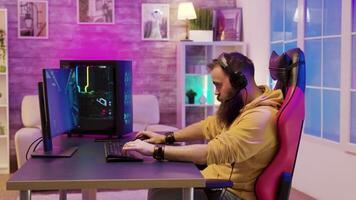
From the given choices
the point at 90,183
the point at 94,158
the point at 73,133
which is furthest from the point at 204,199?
the point at 73,133

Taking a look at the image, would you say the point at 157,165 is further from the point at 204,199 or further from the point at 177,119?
the point at 177,119

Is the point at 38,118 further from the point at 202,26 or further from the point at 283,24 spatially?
the point at 283,24

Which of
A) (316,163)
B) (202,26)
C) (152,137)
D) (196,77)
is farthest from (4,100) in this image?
(152,137)

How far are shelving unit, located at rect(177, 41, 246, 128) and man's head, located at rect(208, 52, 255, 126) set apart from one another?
391 centimetres

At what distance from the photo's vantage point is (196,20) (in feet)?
21.9

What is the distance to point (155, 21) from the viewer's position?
263 inches

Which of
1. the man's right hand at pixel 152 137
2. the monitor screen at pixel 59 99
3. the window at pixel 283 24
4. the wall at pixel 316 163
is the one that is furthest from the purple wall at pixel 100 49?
the man's right hand at pixel 152 137

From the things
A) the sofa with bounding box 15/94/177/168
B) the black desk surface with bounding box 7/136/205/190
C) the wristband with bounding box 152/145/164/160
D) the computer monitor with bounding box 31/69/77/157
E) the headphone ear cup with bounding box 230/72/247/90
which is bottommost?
the sofa with bounding box 15/94/177/168

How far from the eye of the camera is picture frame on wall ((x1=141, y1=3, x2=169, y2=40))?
6.67 m

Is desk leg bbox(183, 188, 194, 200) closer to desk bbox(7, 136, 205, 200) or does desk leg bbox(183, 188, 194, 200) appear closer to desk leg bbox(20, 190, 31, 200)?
desk bbox(7, 136, 205, 200)

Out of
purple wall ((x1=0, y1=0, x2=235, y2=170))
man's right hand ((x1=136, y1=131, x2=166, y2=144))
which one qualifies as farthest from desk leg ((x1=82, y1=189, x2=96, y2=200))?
purple wall ((x1=0, y1=0, x2=235, y2=170))

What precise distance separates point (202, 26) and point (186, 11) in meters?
0.38

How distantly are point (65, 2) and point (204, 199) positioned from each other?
4.50 metres

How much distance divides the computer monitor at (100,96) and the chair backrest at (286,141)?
3.80 feet
